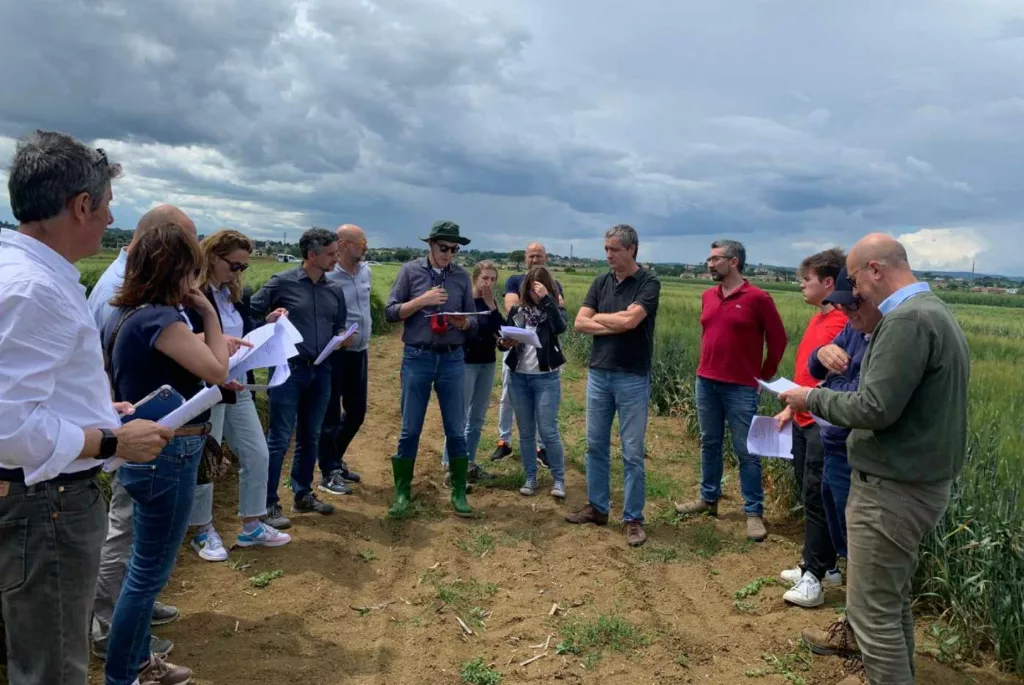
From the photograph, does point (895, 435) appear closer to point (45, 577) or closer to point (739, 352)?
point (739, 352)

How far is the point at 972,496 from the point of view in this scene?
3744 millimetres

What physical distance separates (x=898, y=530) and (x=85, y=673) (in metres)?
2.97

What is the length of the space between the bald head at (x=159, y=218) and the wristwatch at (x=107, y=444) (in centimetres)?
95

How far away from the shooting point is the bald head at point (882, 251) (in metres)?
2.82

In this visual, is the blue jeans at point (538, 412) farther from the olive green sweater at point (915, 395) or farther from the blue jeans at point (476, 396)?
the olive green sweater at point (915, 395)

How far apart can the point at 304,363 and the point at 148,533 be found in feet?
7.93

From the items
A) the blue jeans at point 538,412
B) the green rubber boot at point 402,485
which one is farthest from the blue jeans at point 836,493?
the green rubber boot at point 402,485

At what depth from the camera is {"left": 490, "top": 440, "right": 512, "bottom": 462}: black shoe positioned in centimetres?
695

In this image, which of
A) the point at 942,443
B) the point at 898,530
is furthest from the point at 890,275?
the point at 898,530

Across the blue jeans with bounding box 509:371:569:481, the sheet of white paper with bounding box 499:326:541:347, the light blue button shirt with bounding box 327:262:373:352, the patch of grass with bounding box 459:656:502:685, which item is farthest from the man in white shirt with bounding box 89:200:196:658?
the blue jeans with bounding box 509:371:569:481

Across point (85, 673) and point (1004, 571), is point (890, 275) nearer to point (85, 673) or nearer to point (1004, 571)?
point (1004, 571)

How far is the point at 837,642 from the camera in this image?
3.50m

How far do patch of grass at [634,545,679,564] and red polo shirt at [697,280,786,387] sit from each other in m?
1.39

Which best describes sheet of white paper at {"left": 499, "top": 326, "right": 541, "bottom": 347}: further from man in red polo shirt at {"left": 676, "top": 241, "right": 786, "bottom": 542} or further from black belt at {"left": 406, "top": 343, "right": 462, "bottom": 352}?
man in red polo shirt at {"left": 676, "top": 241, "right": 786, "bottom": 542}
